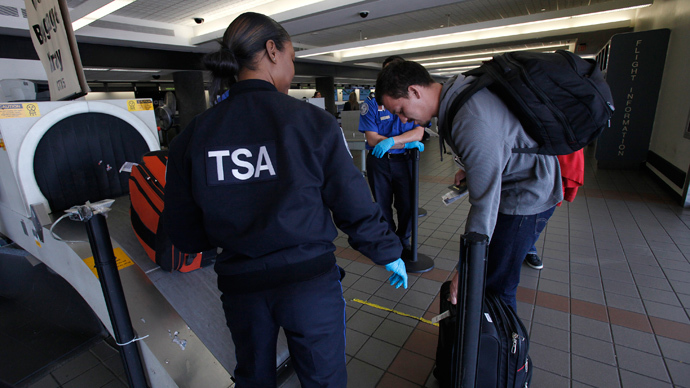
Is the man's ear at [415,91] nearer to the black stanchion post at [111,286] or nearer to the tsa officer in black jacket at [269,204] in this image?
the tsa officer in black jacket at [269,204]

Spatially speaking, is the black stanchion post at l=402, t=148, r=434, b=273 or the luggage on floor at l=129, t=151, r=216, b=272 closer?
the luggage on floor at l=129, t=151, r=216, b=272

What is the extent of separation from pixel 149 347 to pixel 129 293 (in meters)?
0.37

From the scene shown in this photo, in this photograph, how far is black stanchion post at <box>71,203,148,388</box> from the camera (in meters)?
1.27

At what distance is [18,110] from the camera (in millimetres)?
2008

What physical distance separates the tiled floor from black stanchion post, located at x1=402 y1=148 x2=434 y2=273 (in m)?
0.09

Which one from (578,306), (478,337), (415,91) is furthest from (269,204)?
(578,306)

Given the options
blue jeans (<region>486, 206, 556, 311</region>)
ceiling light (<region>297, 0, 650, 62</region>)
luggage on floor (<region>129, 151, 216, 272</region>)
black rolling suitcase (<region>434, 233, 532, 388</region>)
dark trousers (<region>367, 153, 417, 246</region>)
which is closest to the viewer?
black rolling suitcase (<region>434, 233, 532, 388</region>)

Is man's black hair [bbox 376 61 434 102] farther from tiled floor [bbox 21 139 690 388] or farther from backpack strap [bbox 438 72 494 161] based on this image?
tiled floor [bbox 21 139 690 388]

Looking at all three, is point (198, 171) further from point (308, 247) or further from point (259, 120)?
point (308, 247)

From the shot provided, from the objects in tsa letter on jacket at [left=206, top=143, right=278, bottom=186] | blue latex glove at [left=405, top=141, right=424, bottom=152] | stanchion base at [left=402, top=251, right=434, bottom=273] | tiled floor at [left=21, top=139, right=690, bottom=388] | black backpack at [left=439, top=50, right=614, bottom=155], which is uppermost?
black backpack at [left=439, top=50, right=614, bottom=155]

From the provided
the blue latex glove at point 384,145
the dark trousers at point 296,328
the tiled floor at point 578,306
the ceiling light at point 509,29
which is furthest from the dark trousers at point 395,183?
the ceiling light at point 509,29

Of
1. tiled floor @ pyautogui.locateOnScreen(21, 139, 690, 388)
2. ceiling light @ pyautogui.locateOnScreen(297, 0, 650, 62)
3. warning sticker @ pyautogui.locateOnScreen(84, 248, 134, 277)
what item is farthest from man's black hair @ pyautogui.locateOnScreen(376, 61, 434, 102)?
ceiling light @ pyautogui.locateOnScreen(297, 0, 650, 62)

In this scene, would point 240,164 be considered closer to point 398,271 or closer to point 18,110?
point 398,271

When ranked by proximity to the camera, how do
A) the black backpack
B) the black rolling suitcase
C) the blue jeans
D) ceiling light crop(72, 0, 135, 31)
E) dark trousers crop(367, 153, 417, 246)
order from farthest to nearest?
ceiling light crop(72, 0, 135, 31) → dark trousers crop(367, 153, 417, 246) → the blue jeans → the black backpack → the black rolling suitcase
